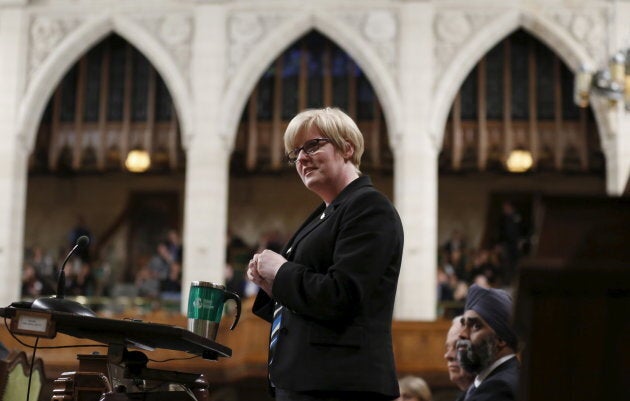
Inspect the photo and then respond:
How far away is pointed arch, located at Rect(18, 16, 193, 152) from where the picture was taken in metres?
13.3

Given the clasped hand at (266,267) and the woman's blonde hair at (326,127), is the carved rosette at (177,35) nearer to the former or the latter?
the woman's blonde hair at (326,127)

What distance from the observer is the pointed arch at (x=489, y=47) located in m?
13.0

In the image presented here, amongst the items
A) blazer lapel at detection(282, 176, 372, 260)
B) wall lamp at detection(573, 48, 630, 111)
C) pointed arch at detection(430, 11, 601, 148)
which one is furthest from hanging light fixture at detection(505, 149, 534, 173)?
blazer lapel at detection(282, 176, 372, 260)

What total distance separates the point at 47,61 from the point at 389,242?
11.9 m

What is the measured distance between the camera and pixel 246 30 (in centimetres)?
1339

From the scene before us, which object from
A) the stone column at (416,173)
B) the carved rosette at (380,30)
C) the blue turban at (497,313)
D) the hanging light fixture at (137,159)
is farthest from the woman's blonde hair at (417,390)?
the hanging light fixture at (137,159)

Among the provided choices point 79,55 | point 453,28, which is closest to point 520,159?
point 453,28

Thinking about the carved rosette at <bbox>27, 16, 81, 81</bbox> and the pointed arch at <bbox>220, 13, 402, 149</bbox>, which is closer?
the pointed arch at <bbox>220, 13, 402, 149</bbox>

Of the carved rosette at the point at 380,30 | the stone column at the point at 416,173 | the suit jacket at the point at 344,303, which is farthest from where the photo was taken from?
the carved rosette at the point at 380,30

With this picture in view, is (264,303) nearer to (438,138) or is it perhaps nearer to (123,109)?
(438,138)

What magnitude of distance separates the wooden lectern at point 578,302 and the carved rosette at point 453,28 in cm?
1136

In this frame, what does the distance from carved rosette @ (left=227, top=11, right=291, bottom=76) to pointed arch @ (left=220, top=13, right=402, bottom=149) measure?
0.08 m

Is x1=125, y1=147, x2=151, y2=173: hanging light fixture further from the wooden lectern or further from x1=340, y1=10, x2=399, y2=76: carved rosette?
the wooden lectern

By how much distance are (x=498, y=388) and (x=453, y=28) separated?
10385 mm
